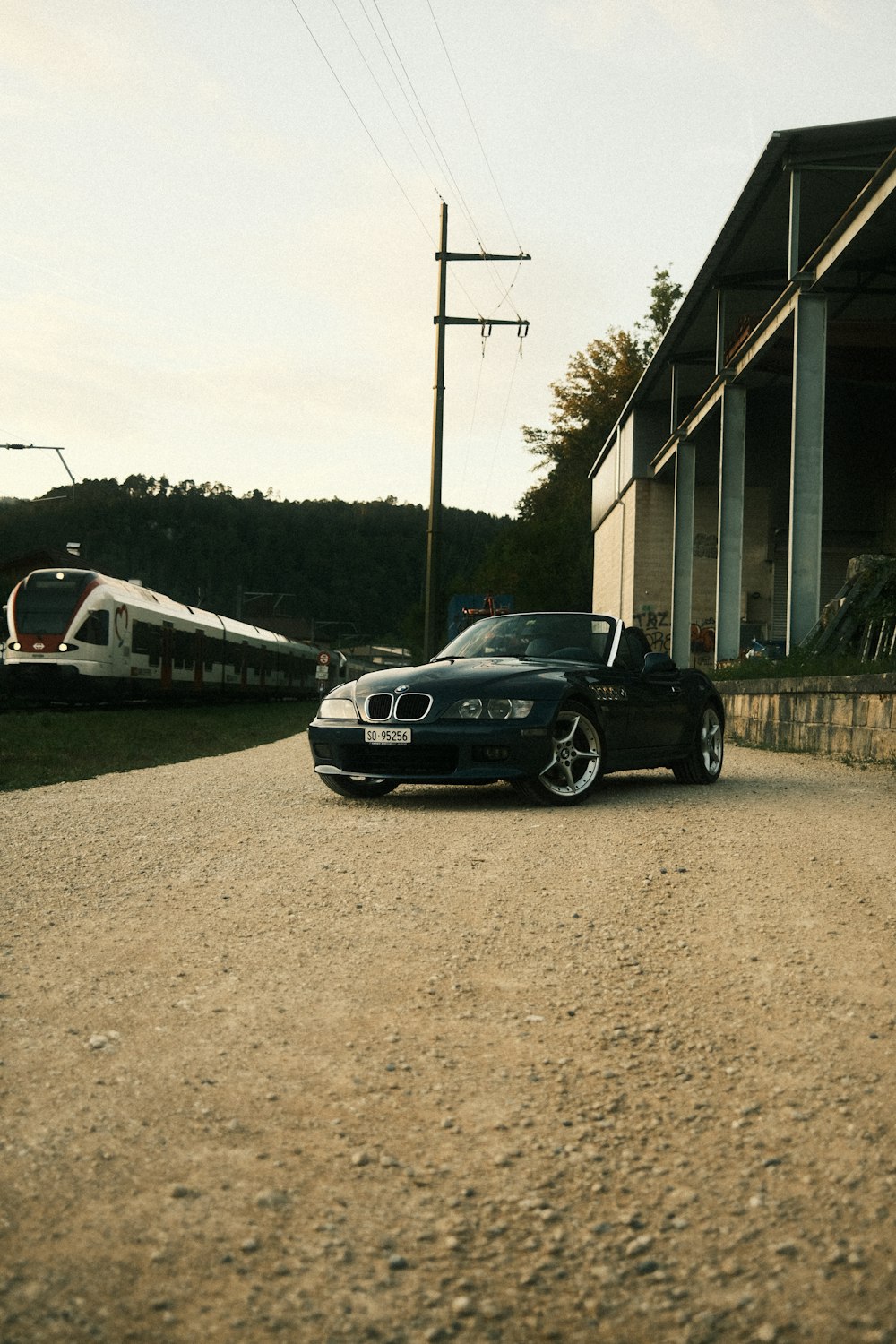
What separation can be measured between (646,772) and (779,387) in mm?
23503

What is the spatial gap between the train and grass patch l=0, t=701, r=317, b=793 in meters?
1.13

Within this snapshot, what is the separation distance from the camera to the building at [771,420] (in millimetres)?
16734

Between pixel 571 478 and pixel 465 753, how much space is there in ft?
191

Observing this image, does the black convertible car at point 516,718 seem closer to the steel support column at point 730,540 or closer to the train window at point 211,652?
the steel support column at point 730,540

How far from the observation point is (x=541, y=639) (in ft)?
29.5

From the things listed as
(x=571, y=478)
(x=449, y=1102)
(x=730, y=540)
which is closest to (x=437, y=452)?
(x=730, y=540)

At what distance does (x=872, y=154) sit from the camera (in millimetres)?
17031

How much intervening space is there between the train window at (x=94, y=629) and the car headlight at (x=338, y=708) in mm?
18506

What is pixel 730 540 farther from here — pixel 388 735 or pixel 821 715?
pixel 388 735

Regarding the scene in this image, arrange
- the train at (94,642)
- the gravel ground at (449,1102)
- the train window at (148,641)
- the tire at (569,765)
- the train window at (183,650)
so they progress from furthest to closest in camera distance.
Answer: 1. the train window at (183,650)
2. the train window at (148,641)
3. the train at (94,642)
4. the tire at (569,765)
5. the gravel ground at (449,1102)

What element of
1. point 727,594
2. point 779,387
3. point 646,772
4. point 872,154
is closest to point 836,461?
point 779,387

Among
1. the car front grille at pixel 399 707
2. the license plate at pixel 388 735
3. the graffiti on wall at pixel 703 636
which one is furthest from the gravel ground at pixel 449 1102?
the graffiti on wall at pixel 703 636

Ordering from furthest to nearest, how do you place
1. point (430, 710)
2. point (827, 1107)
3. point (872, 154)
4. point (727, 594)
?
point (727, 594) < point (872, 154) < point (430, 710) < point (827, 1107)

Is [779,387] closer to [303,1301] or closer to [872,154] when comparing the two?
[872,154]
